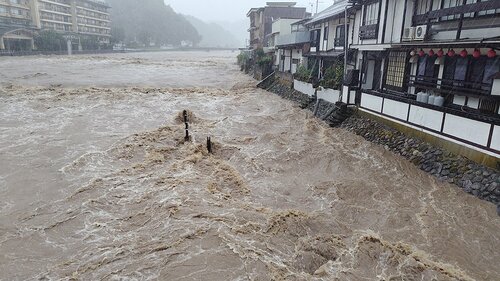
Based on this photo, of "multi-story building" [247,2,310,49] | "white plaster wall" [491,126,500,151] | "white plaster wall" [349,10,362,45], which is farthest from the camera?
"multi-story building" [247,2,310,49]

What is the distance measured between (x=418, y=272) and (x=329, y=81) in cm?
1397

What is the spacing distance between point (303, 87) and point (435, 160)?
43.8ft

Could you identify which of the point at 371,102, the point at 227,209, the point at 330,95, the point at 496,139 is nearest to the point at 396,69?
the point at 371,102

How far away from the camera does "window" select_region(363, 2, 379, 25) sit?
1681 centimetres

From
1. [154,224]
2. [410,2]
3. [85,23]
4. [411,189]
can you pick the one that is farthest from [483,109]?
[85,23]

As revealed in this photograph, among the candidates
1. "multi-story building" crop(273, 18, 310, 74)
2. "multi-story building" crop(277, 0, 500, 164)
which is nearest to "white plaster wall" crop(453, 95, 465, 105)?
"multi-story building" crop(277, 0, 500, 164)

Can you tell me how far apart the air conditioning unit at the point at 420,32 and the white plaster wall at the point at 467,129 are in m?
4.26

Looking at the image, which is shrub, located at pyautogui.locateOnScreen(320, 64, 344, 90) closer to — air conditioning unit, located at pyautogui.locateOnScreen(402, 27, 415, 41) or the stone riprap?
the stone riprap

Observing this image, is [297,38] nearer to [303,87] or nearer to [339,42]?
[303,87]

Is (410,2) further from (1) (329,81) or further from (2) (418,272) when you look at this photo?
(2) (418,272)

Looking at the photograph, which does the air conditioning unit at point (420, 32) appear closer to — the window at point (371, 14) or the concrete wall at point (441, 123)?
the concrete wall at point (441, 123)

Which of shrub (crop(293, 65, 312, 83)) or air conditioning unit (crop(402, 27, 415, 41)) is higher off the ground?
air conditioning unit (crop(402, 27, 415, 41))

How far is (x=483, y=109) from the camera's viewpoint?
11.6 metres

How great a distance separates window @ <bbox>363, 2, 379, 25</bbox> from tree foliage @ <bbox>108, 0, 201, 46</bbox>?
95.3 m
